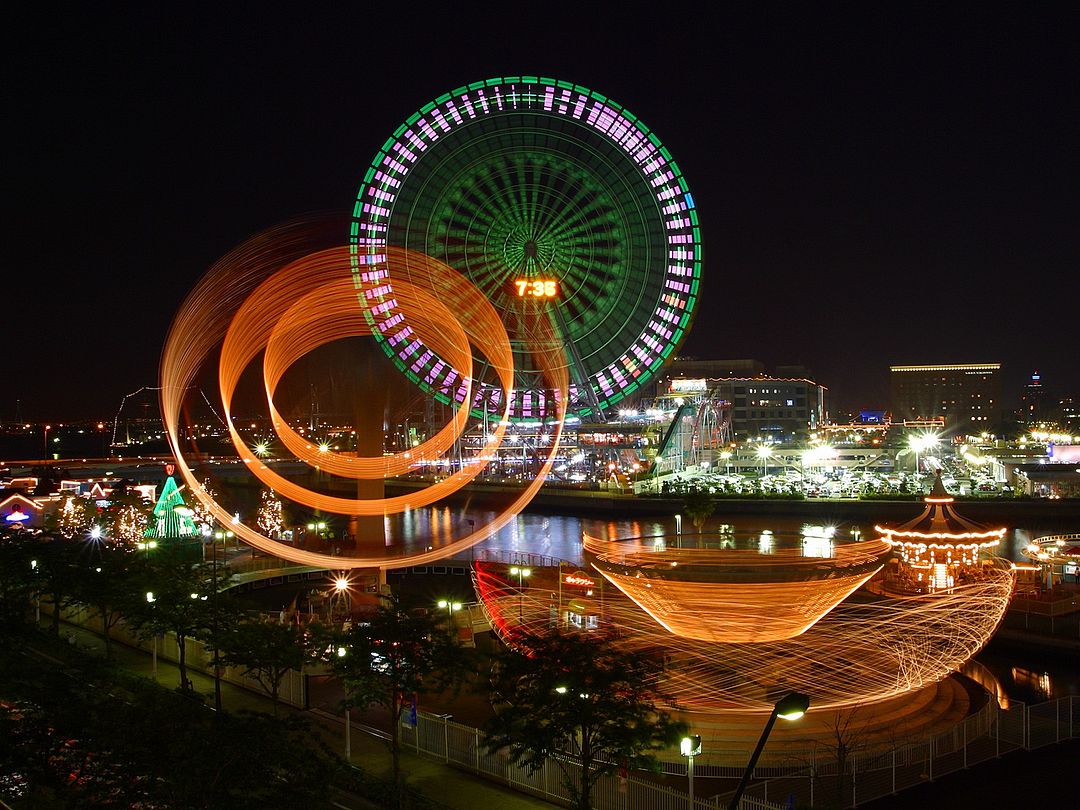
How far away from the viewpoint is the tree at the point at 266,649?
45.8 ft

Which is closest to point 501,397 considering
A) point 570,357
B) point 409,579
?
point 570,357

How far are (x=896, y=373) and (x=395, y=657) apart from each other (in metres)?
185

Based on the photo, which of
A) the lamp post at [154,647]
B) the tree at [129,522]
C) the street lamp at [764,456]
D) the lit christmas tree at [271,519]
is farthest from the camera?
the street lamp at [764,456]

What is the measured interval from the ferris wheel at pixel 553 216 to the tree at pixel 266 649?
2831cm

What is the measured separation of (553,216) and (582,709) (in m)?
36.0

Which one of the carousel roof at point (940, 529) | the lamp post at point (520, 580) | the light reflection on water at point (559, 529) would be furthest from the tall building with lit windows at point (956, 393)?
the lamp post at point (520, 580)

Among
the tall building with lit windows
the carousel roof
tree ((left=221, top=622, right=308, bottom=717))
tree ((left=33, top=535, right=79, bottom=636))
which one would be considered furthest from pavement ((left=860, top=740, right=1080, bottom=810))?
the tall building with lit windows

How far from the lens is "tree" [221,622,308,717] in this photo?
13945mm

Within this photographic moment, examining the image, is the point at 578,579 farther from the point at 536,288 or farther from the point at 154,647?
the point at 536,288

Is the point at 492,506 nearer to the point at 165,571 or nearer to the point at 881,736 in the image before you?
the point at 165,571

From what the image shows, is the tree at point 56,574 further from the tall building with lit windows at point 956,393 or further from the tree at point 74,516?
the tall building with lit windows at point 956,393

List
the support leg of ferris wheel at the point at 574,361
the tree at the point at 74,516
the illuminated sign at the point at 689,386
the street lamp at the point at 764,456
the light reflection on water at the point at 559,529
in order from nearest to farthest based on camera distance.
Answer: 1. the tree at the point at 74,516
2. the light reflection on water at the point at 559,529
3. the support leg of ferris wheel at the point at 574,361
4. the street lamp at the point at 764,456
5. the illuminated sign at the point at 689,386

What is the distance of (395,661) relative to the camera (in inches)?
488

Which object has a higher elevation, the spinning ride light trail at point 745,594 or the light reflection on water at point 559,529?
the spinning ride light trail at point 745,594
